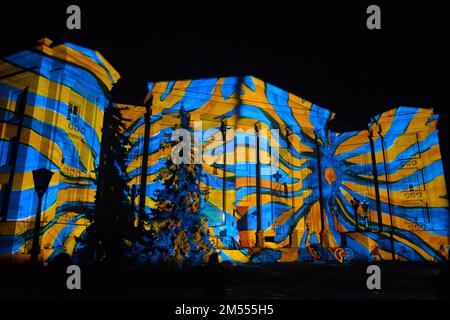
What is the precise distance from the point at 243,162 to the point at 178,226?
1671 centimetres

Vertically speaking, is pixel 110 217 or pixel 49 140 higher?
pixel 49 140

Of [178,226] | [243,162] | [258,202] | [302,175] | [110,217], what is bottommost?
[178,226]

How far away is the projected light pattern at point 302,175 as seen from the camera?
29.9 metres

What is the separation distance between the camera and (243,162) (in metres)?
30.8

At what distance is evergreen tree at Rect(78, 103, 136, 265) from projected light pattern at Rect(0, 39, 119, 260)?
7650 mm

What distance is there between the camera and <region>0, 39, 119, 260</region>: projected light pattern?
20328 mm

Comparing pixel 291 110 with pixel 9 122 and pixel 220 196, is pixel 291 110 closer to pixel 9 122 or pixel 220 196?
pixel 220 196

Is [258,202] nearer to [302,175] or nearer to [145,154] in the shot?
[302,175]

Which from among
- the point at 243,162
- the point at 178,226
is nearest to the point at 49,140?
the point at 178,226

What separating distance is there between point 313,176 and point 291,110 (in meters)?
7.45

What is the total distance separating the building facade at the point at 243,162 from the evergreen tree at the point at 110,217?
26.3 ft

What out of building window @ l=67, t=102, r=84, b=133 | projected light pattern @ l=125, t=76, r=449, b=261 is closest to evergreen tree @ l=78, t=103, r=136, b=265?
building window @ l=67, t=102, r=84, b=133

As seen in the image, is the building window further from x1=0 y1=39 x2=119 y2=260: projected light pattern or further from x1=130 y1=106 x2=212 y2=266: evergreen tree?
x1=130 y1=106 x2=212 y2=266: evergreen tree

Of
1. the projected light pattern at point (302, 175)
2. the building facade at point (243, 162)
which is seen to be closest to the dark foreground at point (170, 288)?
the building facade at point (243, 162)
